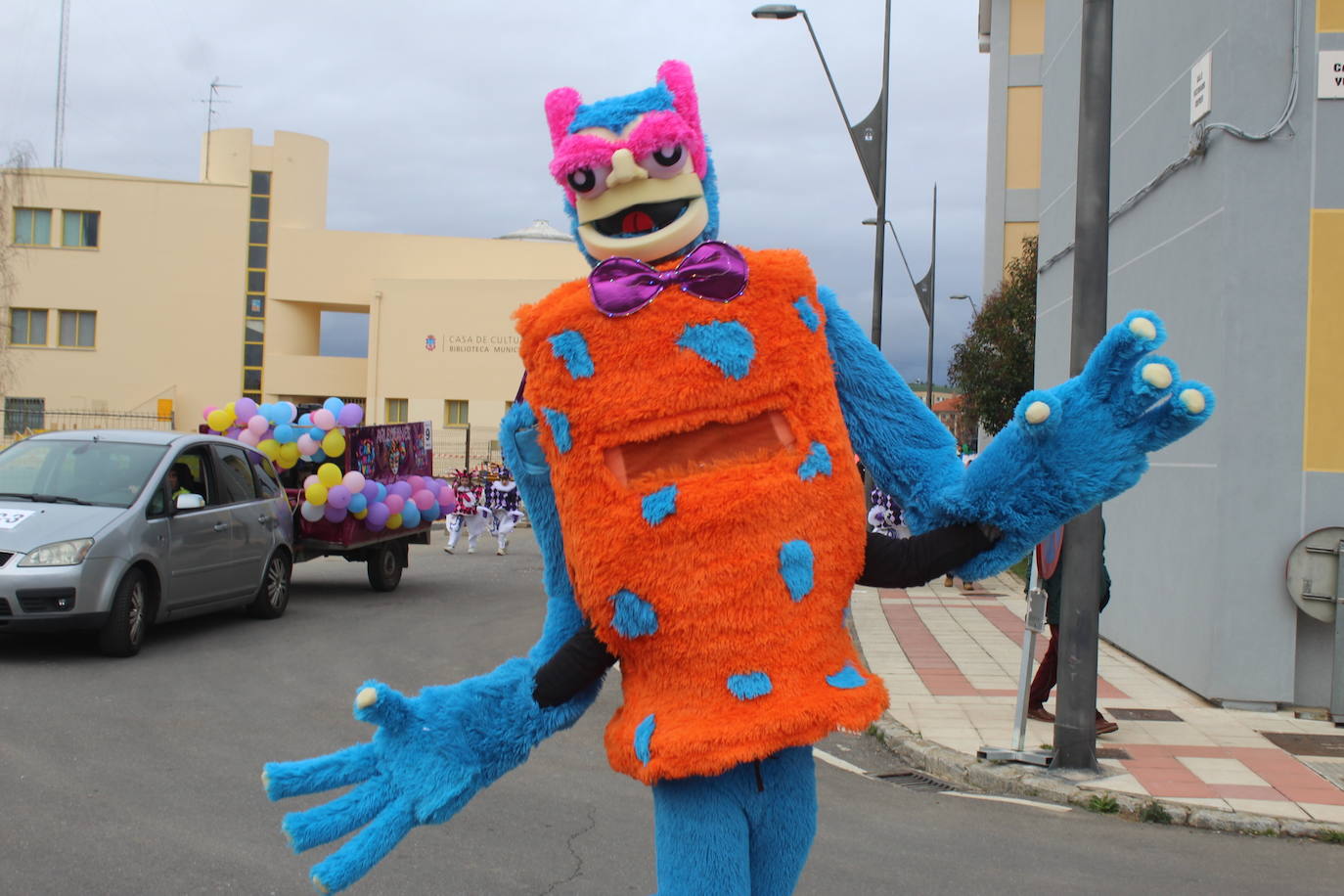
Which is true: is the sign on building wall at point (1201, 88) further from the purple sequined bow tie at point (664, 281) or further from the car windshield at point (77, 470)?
the car windshield at point (77, 470)

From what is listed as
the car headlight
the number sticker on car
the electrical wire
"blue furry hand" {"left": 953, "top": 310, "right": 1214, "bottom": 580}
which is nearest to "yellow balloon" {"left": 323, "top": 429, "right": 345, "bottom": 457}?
the number sticker on car

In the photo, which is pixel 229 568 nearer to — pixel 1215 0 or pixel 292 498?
pixel 292 498

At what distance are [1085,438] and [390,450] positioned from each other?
40.8ft

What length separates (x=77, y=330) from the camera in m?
46.0

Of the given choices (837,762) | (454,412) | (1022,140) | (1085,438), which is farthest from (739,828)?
(454,412)

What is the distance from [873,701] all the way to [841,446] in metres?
0.54

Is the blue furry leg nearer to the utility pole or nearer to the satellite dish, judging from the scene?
the utility pole

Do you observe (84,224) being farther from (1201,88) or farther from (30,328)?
(1201,88)

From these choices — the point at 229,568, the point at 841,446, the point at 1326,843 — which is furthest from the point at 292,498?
the point at 841,446

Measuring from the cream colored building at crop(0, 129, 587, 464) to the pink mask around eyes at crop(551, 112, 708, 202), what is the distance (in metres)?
41.3

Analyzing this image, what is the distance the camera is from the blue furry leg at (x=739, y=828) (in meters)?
2.35

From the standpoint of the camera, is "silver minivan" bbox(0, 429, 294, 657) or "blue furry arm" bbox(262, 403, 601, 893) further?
"silver minivan" bbox(0, 429, 294, 657)

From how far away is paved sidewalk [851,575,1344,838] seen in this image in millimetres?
5945

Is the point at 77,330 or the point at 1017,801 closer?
the point at 1017,801
